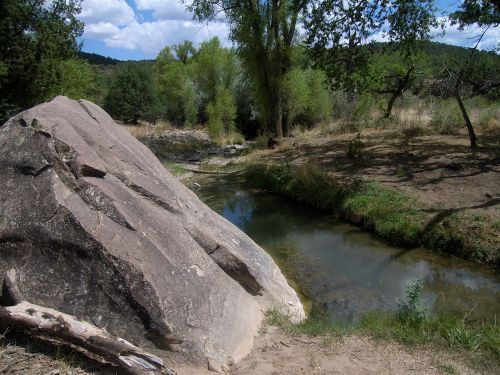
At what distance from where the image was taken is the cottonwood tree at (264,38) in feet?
72.5

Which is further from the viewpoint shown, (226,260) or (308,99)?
(308,99)

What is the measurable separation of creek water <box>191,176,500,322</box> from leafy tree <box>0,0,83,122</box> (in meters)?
7.06

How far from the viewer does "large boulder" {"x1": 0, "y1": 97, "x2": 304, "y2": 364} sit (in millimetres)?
4344

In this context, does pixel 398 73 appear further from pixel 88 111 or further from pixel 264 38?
pixel 88 111

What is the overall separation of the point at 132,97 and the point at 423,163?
108 ft

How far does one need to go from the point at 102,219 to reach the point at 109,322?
985mm

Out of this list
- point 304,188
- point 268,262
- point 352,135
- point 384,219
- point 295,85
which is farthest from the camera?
point 295,85

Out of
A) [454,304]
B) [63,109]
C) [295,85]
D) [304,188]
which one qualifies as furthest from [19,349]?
[295,85]

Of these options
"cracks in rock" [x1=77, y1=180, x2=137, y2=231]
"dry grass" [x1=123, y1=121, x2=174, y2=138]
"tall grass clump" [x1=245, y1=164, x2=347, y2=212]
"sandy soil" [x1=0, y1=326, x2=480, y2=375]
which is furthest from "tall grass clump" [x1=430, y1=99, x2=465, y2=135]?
"dry grass" [x1=123, y1=121, x2=174, y2=138]

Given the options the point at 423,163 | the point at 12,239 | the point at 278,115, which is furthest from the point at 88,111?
the point at 278,115

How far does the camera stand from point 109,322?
4.30 meters

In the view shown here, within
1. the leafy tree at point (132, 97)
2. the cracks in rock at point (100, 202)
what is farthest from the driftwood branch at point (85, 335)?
the leafy tree at point (132, 97)

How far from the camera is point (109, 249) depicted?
4.42m

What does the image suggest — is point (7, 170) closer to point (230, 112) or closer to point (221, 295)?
point (221, 295)
